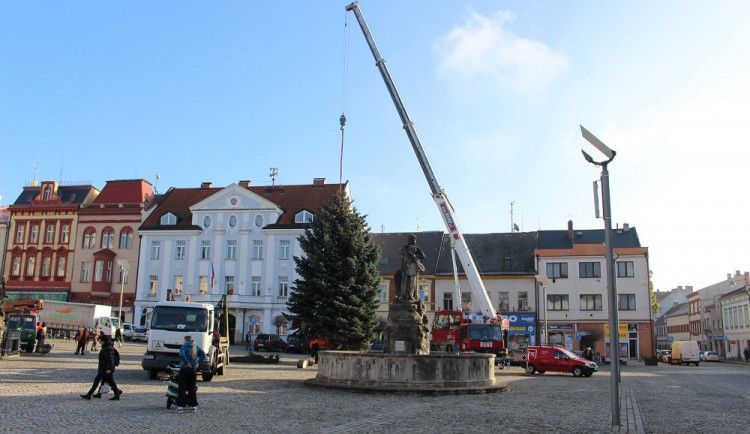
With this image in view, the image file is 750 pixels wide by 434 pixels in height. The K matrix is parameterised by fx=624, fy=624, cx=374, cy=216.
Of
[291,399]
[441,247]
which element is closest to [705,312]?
[441,247]

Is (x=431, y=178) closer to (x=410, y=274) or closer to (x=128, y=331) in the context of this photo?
(x=410, y=274)

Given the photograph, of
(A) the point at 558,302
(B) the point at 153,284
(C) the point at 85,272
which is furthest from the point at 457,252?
(C) the point at 85,272

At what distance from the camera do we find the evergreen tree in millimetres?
32125

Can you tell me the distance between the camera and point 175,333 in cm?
1858

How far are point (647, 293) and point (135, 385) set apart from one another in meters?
42.5

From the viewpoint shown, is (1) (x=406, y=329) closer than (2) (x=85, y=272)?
Yes

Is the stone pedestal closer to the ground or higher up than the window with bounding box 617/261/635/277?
closer to the ground

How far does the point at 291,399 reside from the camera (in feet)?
49.6

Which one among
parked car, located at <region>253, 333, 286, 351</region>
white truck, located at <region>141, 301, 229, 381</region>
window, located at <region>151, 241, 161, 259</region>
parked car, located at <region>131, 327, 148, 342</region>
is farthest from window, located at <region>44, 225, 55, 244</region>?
white truck, located at <region>141, 301, 229, 381</region>

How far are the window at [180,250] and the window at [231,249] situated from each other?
418 centimetres

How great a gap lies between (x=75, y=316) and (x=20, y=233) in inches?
752

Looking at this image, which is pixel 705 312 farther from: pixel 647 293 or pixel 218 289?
pixel 218 289

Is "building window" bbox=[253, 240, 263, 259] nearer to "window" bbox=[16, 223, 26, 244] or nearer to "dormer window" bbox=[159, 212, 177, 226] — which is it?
"dormer window" bbox=[159, 212, 177, 226]

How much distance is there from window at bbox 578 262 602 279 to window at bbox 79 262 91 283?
1714 inches
